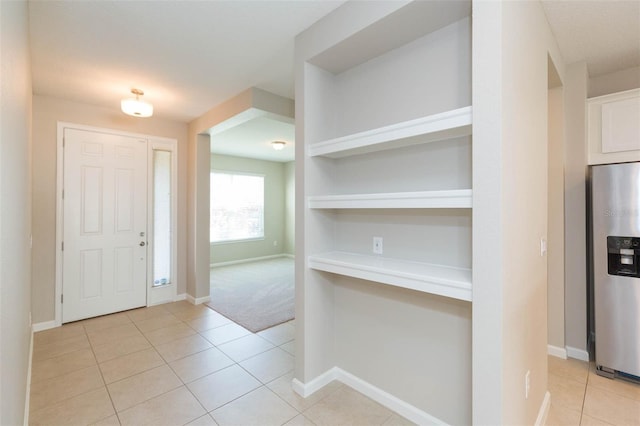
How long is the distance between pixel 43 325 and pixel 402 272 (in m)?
4.26

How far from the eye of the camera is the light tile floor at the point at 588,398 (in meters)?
1.98

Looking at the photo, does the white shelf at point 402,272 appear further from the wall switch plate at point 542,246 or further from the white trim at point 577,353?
the white trim at point 577,353

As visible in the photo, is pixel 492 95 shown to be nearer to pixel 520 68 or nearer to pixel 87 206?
pixel 520 68

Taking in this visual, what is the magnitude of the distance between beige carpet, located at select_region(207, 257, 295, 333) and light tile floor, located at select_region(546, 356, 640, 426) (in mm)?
2737

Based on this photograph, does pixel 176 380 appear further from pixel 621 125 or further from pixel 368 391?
pixel 621 125

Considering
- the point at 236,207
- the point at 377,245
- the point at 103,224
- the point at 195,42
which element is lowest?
the point at 377,245

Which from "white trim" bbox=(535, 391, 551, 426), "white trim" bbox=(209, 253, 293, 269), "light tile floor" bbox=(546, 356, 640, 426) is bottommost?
"light tile floor" bbox=(546, 356, 640, 426)

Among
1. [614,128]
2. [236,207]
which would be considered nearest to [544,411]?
[614,128]

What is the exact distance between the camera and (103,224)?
385cm

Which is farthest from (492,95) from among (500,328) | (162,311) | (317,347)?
(162,311)

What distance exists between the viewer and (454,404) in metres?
1.80

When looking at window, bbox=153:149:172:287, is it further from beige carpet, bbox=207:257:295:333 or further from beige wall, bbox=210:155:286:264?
beige wall, bbox=210:155:286:264

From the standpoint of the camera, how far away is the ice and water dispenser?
7.61ft

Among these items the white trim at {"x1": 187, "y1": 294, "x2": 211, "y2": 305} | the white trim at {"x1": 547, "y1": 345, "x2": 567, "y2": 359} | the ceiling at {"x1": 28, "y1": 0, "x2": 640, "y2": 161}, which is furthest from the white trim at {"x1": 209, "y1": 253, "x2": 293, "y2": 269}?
the white trim at {"x1": 547, "y1": 345, "x2": 567, "y2": 359}
